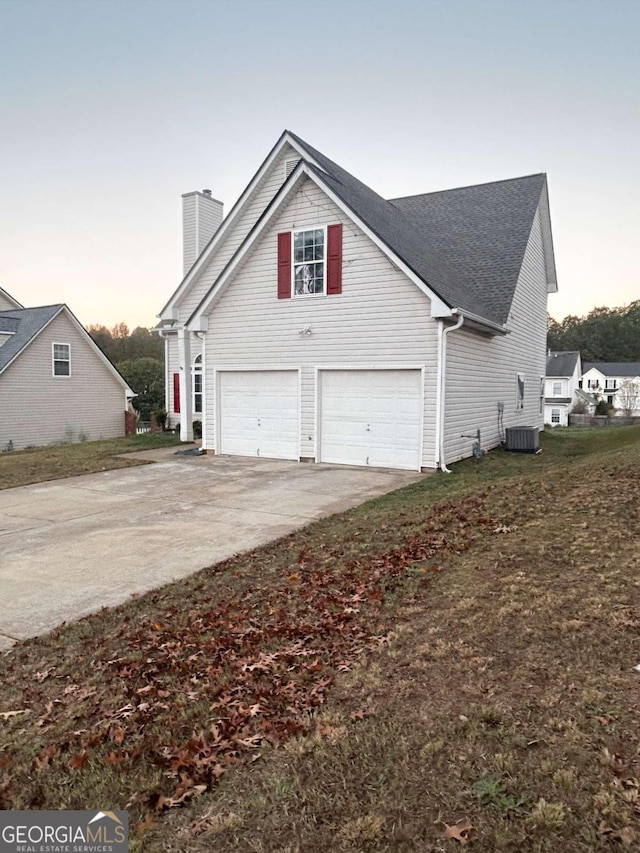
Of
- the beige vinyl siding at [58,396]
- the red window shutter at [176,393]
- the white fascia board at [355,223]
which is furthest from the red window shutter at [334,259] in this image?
the beige vinyl siding at [58,396]

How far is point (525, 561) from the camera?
5090mm

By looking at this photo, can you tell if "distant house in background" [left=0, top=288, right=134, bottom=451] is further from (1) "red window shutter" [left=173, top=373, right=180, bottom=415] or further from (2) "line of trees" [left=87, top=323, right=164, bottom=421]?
(1) "red window shutter" [left=173, top=373, right=180, bottom=415]

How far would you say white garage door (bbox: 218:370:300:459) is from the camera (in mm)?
13844

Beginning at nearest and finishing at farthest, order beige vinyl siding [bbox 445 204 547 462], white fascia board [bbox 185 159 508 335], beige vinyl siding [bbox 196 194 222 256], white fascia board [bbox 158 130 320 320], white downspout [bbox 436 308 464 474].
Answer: white fascia board [bbox 185 159 508 335] < white downspout [bbox 436 308 464 474] < beige vinyl siding [bbox 445 204 547 462] < white fascia board [bbox 158 130 320 320] < beige vinyl siding [bbox 196 194 222 256]

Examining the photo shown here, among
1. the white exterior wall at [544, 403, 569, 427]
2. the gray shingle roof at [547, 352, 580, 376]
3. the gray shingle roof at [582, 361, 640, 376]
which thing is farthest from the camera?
the gray shingle roof at [582, 361, 640, 376]

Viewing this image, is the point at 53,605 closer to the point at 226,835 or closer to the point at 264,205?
the point at 226,835

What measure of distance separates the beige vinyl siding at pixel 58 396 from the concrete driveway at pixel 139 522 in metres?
10.4

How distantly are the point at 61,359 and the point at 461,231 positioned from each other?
655 inches

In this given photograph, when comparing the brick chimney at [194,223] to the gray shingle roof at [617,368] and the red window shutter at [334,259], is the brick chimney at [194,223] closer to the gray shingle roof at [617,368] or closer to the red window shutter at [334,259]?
the red window shutter at [334,259]

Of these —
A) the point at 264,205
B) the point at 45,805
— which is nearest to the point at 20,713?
the point at 45,805

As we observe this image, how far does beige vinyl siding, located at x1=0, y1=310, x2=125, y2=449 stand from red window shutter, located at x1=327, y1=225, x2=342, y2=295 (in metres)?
14.3

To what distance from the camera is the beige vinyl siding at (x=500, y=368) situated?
12531mm

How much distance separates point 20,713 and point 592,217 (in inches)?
1010

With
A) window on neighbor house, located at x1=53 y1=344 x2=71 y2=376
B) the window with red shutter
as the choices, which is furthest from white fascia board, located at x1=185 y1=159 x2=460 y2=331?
window on neighbor house, located at x1=53 y1=344 x2=71 y2=376
